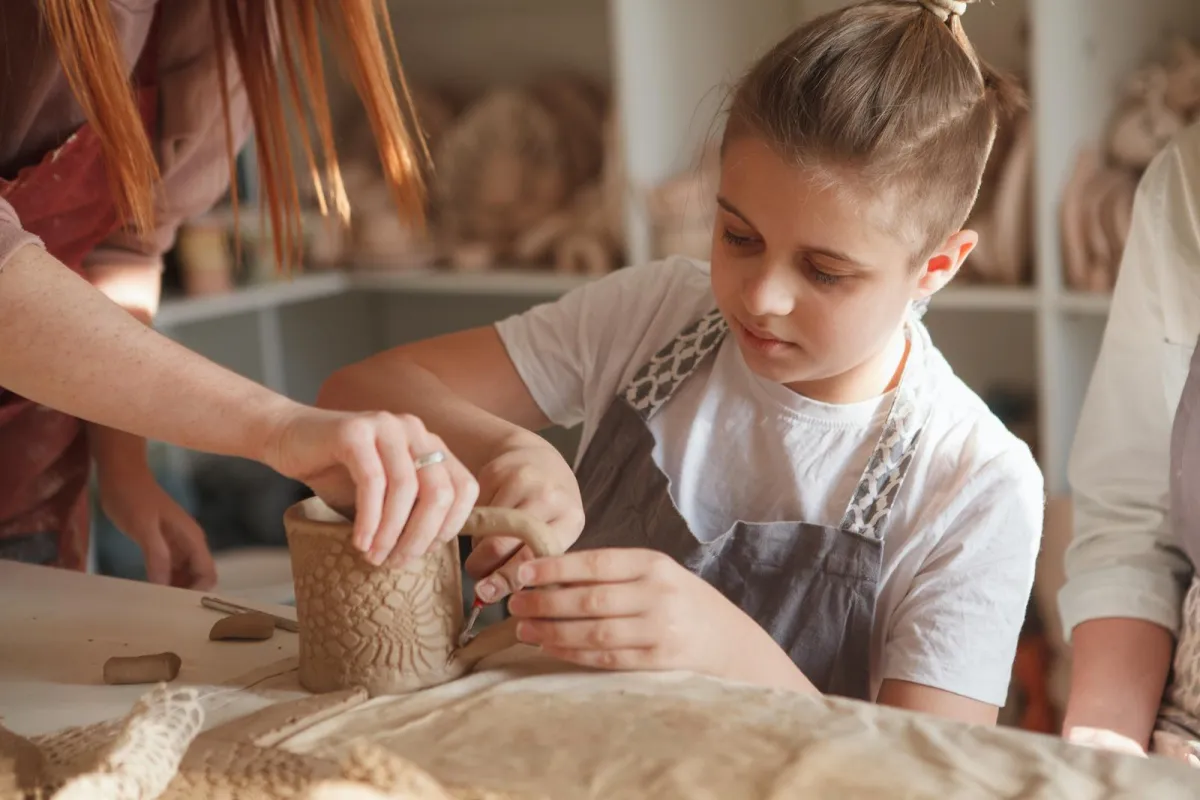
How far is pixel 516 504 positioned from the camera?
96cm

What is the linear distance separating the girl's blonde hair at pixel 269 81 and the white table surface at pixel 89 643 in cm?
30

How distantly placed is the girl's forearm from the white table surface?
0.61 feet

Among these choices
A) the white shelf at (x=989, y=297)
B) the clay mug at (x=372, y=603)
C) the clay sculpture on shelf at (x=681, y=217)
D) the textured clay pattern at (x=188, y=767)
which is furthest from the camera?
the clay sculpture on shelf at (x=681, y=217)

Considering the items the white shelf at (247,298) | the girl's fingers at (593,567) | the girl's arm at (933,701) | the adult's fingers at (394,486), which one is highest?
the white shelf at (247,298)

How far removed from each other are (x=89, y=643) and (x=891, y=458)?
2.11 feet

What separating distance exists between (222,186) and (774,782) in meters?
0.92

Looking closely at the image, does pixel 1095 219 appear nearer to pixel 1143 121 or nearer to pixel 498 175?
pixel 1143 121

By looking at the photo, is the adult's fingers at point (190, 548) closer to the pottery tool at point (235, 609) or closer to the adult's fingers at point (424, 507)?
the pottery tool at point (235, 609)

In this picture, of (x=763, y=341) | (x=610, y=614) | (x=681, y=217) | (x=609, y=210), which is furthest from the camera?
(x=609, y=210)

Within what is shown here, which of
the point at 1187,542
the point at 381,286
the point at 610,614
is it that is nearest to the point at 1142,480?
the point at 1187,542

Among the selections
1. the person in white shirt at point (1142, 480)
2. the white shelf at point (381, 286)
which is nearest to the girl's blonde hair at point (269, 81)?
the person in white shirt at point (1142, 480)

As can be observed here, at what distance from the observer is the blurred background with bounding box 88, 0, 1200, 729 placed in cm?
202

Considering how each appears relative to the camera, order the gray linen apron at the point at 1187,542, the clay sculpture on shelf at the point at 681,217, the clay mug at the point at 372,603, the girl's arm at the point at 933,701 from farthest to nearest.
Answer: the clay sculpture on shelf at the point at 681,217, the gray linen apron at the point at 1187,542, the girl's arm at the point at 933,701, the clay mug at the point at 372,603

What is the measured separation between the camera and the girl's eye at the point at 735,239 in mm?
1104
